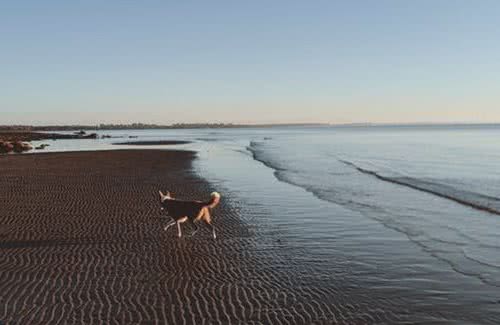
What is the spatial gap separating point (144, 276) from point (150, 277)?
0.16 m

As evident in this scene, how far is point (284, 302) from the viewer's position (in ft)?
28.1

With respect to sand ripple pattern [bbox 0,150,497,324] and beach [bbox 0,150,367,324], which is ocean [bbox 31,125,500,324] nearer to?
sand ripple pattern [bbox 0,150,497,324]

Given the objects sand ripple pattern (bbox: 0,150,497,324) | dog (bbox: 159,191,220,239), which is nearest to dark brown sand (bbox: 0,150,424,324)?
sand ripple pattern (bbox: 0,150,497,324)

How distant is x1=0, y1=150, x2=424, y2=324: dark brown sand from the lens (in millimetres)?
7969

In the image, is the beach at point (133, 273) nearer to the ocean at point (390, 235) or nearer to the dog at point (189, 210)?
the dog at point (189, 210)

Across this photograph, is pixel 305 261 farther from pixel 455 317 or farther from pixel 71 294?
pixel 71 294

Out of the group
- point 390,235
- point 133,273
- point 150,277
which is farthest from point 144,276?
point 390,235

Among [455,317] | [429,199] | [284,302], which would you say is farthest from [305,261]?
[429,199]

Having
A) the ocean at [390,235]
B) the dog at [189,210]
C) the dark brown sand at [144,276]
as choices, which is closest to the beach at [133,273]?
the dark brown sand at [144,276]

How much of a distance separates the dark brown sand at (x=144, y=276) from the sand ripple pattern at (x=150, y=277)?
0.02 m

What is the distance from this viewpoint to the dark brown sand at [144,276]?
314 inches

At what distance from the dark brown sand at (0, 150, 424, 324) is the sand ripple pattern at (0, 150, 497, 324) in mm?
19

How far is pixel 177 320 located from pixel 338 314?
2738mm

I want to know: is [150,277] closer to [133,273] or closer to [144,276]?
[144,276]
